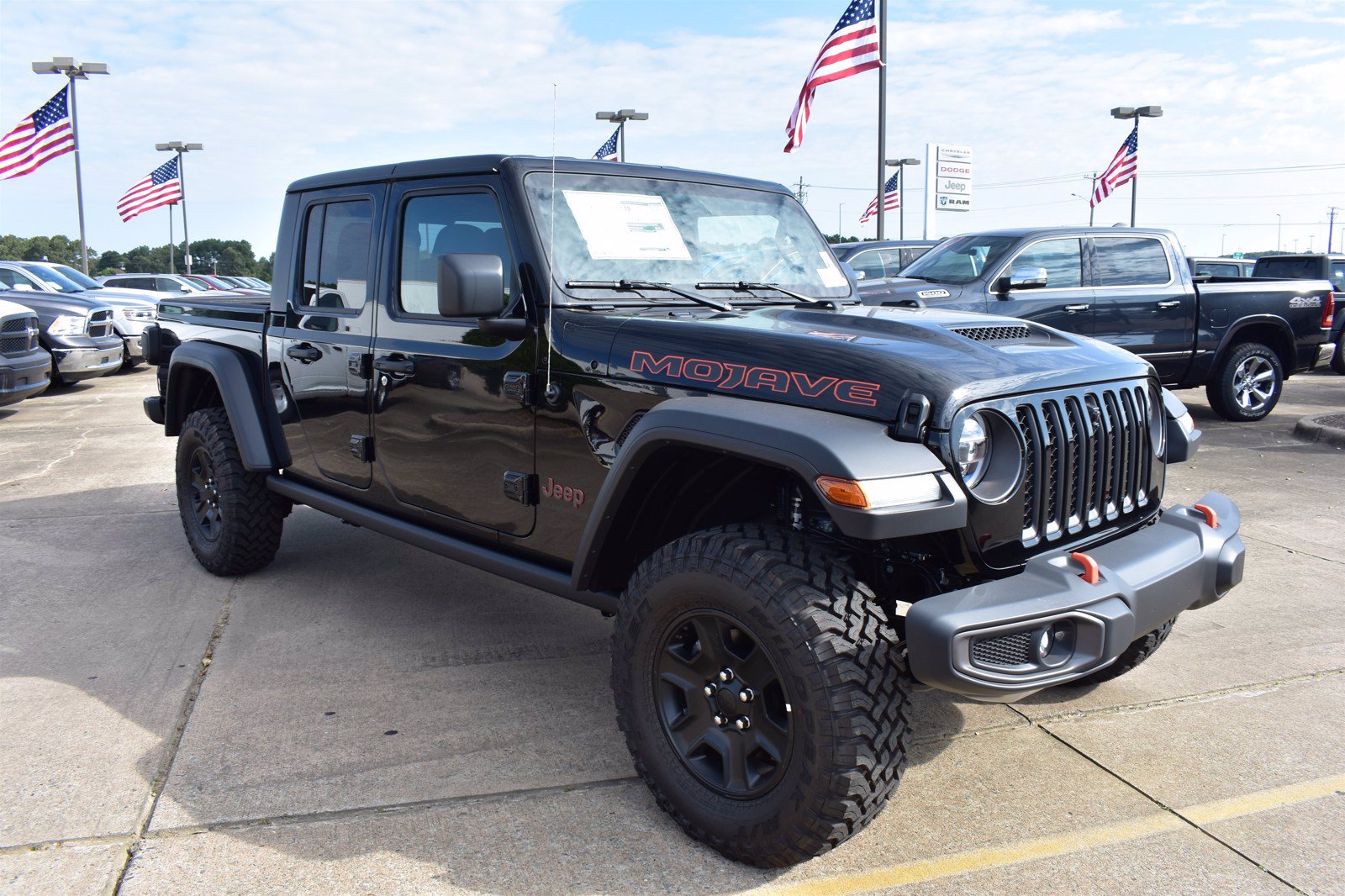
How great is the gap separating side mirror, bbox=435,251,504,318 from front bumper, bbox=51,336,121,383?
11917 millimetres

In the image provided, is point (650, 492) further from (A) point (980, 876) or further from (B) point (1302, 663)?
(B) point (1302, 663)

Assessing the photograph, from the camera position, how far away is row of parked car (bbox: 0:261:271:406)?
35.3 feet

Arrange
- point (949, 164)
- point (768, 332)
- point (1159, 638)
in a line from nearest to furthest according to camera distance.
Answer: point (768, 332)
point (1159, 638)
point (949, 164)

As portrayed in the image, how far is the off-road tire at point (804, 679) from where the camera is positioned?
8.05 feet

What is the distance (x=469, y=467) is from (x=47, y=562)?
3.19 meters

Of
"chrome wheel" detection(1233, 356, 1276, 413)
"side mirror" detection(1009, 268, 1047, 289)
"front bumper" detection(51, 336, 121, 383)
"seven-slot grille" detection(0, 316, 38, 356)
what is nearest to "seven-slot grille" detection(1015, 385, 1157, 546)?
"side mirror" detection(1009, 268, 1047, 289)

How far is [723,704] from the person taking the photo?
2762mm

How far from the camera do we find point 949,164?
20.2 meters

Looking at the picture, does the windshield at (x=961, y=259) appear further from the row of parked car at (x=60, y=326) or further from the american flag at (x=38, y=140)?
the american flag at (x=38, y=140)

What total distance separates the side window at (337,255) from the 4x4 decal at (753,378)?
66.5 inches

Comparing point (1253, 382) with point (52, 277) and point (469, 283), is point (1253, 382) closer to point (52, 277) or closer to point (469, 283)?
point (469, 283)

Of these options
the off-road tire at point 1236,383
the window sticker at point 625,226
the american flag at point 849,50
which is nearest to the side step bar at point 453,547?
the window sticker at point 625,226

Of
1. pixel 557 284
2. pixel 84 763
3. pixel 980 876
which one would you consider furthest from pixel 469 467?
pixel 980 876

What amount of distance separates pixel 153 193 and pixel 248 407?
78.5ft
